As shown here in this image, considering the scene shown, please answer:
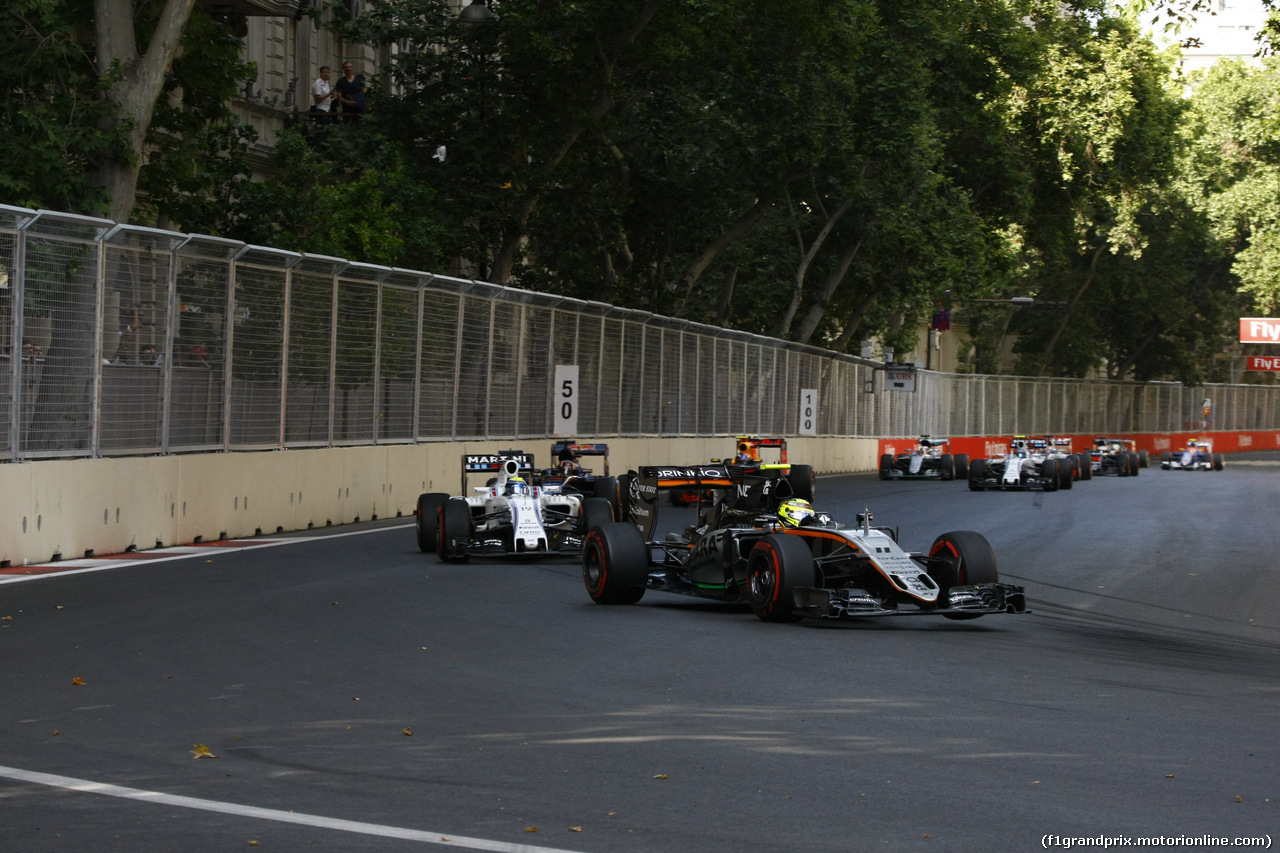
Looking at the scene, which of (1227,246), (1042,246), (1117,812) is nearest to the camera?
(1117,812)

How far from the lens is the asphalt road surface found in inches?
221

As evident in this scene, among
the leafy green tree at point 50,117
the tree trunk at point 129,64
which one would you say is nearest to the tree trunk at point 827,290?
the leafy green tree at point 50,117

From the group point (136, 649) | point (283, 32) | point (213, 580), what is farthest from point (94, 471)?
point (283, 32)

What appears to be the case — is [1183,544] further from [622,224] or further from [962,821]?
[622,224]

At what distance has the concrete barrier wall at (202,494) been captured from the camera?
13484 mm

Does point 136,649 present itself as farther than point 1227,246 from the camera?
No

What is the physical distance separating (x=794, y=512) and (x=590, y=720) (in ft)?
16.8

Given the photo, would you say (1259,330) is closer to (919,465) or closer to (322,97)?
(919,465)

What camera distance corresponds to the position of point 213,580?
41.6 ft

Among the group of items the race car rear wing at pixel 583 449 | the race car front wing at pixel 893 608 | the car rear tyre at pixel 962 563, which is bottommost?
the race car front wing at pixel 893 608

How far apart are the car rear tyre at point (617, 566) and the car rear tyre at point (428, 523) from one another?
363 cm

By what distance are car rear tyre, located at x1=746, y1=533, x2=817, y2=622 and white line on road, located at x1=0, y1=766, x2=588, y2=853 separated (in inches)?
218

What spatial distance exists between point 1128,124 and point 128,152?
1406 inches

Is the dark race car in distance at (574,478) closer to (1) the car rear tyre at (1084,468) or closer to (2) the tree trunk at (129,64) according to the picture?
(2) the tree trunk at (129,64)
